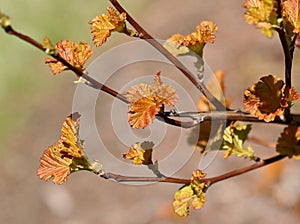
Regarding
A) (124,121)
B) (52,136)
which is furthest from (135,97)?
(52,136)

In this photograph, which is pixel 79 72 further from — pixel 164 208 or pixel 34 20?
pixel 34 20

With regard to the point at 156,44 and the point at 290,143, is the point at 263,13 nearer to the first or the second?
the point at 156,44

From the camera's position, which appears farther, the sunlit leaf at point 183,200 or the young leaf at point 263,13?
the sunlit leaf at point 183,200

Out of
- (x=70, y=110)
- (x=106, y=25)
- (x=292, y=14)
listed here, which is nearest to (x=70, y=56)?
(x=106, y=25)

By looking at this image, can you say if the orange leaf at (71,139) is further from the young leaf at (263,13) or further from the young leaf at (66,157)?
the young leaf at (263,13)

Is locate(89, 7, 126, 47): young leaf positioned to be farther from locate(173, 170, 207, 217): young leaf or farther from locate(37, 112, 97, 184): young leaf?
locate(173, 170, 207, 217): young leaf

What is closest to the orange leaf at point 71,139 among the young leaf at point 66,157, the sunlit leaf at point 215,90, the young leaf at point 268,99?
the young leaf at point 66,157

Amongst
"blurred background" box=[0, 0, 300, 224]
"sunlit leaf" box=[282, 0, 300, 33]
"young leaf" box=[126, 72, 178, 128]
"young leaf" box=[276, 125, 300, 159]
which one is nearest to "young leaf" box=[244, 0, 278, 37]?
"sunlit leaf" box=[282, 0, 300, 33]
